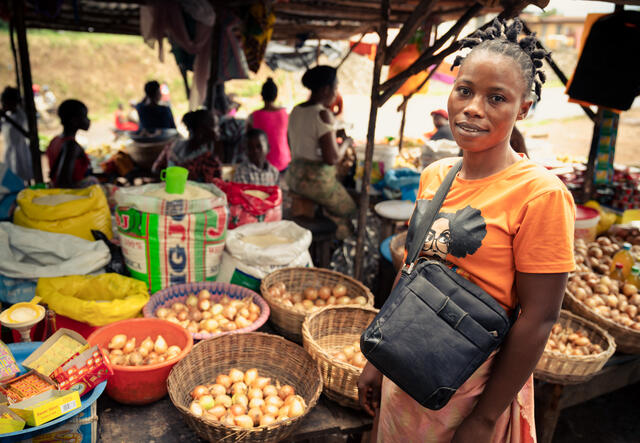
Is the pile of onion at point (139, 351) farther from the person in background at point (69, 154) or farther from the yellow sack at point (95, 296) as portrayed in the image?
the person in background at point (69, 154)

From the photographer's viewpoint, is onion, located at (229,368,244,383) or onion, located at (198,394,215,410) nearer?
onion, located at (198,394,215,410)

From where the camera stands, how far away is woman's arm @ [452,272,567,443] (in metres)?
1.12

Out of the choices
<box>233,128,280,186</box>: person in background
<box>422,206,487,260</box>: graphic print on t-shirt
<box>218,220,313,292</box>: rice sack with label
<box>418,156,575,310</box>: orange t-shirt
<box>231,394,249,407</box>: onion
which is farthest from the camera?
<box>233,128,280,186</box>: person in background

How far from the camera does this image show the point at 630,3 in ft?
8.35

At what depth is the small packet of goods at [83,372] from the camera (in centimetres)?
164

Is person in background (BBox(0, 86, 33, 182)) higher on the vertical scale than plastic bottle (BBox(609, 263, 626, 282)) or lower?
higher

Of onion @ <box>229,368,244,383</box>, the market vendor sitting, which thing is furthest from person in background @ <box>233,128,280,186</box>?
onion @ <box>229,368,244,383</box>

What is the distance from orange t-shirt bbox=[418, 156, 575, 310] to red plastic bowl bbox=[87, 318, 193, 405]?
132 cm

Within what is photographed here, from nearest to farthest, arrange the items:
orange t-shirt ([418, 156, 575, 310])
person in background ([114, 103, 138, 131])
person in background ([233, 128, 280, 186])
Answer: orange t-shirt ([418, 156, 575, 310]) < person in background ([233, 128, 280, 186]) < person in background ([114, 103, 138, 131])

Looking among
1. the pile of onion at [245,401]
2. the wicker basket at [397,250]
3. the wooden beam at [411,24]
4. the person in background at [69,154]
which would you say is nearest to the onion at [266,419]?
the pile of onion at [245,401]

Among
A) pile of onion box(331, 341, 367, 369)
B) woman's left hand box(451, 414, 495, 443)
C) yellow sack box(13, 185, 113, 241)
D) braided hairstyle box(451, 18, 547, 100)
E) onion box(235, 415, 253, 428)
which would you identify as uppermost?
braided hairstyle box(451, 18, 547, 100)

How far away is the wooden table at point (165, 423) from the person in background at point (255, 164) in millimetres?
2287

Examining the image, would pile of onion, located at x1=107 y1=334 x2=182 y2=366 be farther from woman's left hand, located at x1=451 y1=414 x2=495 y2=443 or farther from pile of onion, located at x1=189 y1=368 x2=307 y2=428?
woman's left hand, located at x1=451 y1=414 x2=495 y2=443

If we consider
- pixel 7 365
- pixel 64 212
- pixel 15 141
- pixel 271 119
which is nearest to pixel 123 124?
pixel 15 141
